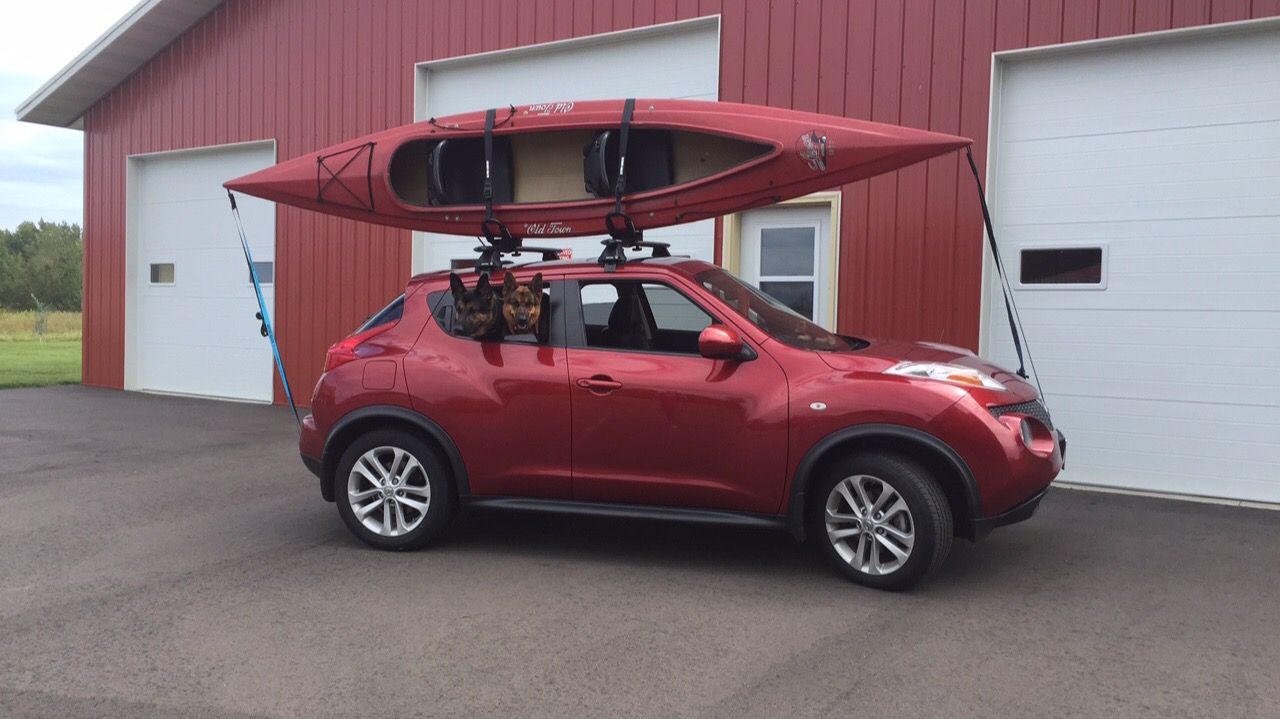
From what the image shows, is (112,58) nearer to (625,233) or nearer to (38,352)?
(625,233)

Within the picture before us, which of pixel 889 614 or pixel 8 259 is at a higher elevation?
pixel 8 259

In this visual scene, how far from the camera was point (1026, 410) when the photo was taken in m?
5.13

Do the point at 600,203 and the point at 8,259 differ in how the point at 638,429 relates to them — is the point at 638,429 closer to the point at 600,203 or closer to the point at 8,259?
the point at 600,203

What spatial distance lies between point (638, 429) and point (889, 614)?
5.22 ft

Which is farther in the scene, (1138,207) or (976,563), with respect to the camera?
(1138,207)

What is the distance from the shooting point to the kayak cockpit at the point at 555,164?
6457 mm

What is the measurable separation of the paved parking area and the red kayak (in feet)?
6.79

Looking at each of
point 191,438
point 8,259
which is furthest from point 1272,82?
point 8,259

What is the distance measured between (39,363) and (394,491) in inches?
747

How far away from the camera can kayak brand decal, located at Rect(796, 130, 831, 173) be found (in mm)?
6145

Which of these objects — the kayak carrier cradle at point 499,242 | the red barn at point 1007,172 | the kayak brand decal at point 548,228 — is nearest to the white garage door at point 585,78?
the red barn at point 1007,172

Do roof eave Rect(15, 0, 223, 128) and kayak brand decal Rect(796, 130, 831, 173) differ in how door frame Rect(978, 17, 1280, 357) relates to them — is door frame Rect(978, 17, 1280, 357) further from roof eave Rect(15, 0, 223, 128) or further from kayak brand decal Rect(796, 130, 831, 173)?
roof eave Rect(15, 0, 223, 128)

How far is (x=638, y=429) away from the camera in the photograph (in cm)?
548

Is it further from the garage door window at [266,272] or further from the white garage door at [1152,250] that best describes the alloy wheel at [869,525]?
the garage door window at [266,272]
